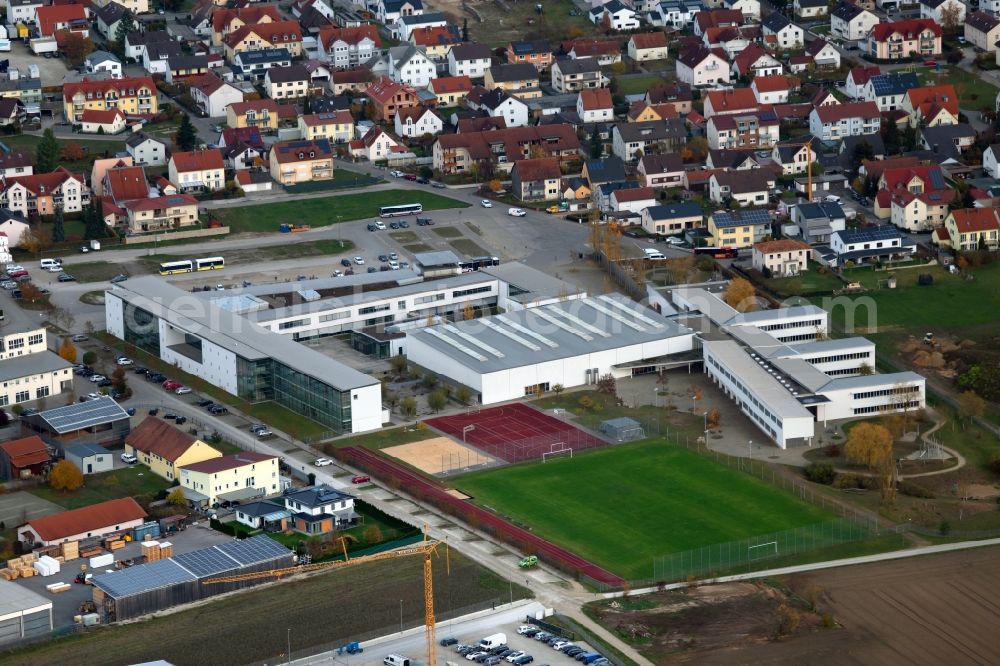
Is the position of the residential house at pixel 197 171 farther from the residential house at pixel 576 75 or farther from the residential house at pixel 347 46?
the residential house at pixel 576 75

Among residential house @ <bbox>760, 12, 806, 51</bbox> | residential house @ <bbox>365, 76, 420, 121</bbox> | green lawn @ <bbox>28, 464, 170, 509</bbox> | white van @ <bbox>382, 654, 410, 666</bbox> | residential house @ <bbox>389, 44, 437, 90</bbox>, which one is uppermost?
residential house @ <bbox>760, 12, 806, 51</bbox>

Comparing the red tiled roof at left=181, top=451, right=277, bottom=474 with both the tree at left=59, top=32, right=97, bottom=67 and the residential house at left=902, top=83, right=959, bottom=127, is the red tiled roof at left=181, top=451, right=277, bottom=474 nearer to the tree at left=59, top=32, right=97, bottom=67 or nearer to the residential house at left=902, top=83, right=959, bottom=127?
the residential house at left=902, top=83, right=959, bottom=127

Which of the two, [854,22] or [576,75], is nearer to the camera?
[576,75]

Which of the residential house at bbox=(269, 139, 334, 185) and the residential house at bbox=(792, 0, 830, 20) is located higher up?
the residential house at bbox=(792, 0, 830, 20)

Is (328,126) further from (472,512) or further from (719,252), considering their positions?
(472,512)

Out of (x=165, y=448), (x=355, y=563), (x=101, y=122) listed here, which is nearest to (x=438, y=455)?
(x=165, y=448)

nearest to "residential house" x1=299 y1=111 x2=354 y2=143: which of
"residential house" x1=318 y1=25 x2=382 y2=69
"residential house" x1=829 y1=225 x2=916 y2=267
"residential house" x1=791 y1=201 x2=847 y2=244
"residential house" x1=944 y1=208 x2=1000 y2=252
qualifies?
"residential house" x1=318 y1=25 x2=382 y2=69
